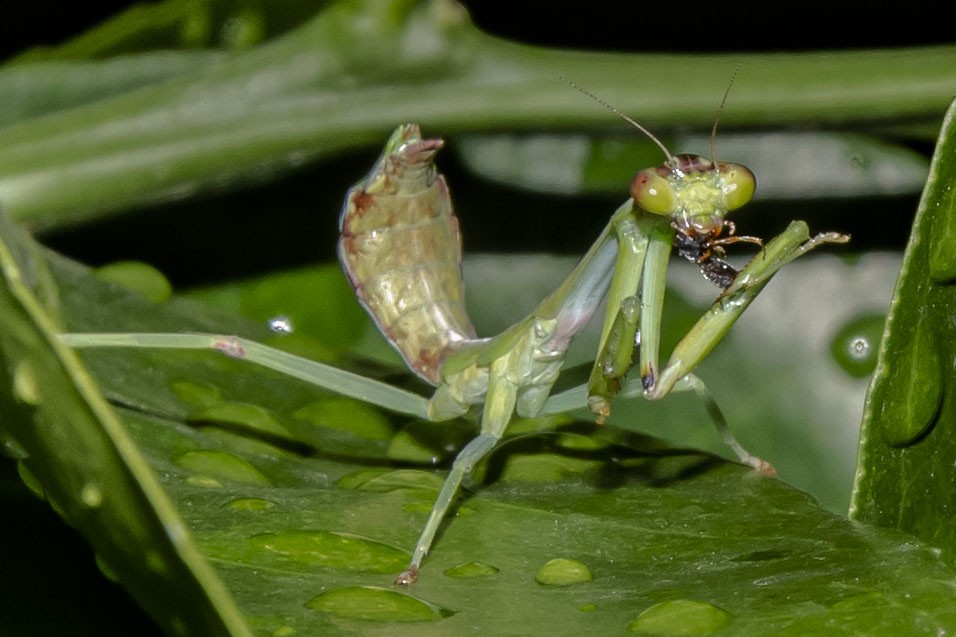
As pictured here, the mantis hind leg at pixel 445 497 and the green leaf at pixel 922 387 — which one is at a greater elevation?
the green leaf at pixel 922 387

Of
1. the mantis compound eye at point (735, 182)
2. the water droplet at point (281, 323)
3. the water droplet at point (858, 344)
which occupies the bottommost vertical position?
the water droplet at point (281, 323)

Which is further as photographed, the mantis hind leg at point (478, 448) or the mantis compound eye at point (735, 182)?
the mantis compound eye at point (735, 182)

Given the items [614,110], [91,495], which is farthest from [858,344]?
[91,495]

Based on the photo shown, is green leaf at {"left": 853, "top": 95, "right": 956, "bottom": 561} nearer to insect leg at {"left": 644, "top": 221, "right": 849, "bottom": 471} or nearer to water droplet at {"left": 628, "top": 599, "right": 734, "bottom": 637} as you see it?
water droplet at {"left": 628, "top": 599, "right": 734, "bottom": 637}

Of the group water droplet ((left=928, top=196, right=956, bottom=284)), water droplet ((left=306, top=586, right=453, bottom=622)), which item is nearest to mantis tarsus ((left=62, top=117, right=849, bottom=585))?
water droplet ((left=306, top=586, right=453, bottom=622))

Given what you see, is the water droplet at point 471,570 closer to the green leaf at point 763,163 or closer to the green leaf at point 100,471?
the green leaf at point 100,471

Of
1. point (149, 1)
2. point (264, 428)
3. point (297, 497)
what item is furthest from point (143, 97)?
point (297, 497)

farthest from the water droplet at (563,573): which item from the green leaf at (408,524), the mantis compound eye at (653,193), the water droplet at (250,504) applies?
the mantis compound eye at (653,193)

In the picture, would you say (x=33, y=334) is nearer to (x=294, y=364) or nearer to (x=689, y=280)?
(x=294, y=364)

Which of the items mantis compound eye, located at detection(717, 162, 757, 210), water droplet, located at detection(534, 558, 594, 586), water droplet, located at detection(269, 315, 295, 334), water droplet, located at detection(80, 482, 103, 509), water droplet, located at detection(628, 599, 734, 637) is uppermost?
mantis compound eye, located at detection(717, 162, 757, 210)
